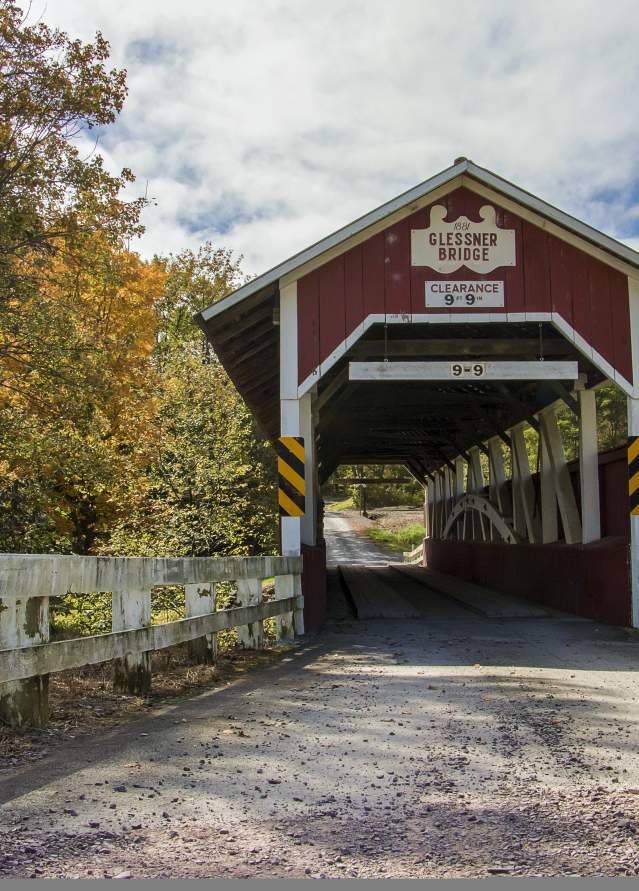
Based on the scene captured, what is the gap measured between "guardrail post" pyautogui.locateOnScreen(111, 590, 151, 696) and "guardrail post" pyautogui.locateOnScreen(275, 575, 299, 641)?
11.9 ft

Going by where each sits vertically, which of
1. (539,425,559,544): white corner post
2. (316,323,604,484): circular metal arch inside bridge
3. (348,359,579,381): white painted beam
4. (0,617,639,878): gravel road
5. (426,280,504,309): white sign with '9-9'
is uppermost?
(426,280,504,309): white sign with '9-9'

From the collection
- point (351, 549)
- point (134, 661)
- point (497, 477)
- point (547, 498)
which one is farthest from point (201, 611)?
point (351, 549)

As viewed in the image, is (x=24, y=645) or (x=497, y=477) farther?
(x=497, y=477)

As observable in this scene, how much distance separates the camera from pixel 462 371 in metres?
10.7

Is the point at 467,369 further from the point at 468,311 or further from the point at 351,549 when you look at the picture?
the point at 351,549

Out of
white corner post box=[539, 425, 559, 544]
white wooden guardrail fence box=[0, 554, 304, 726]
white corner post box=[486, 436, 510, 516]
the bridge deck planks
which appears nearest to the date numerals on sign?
white corner post box=[539, 425, 559, 544]

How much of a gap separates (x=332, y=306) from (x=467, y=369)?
1762mm

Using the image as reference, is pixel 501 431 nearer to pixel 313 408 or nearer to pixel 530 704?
pixel 313 408

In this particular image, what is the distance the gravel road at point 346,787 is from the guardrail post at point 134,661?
Result: 1.15ft

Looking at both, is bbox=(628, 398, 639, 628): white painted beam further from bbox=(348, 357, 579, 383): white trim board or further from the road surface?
the road surface

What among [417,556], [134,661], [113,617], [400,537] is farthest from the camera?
[400,537]

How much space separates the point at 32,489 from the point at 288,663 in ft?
17.6

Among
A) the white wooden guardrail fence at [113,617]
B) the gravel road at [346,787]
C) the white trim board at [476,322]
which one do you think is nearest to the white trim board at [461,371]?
the white trim board at [476,322]

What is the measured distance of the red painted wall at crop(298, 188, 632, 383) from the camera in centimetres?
1055
